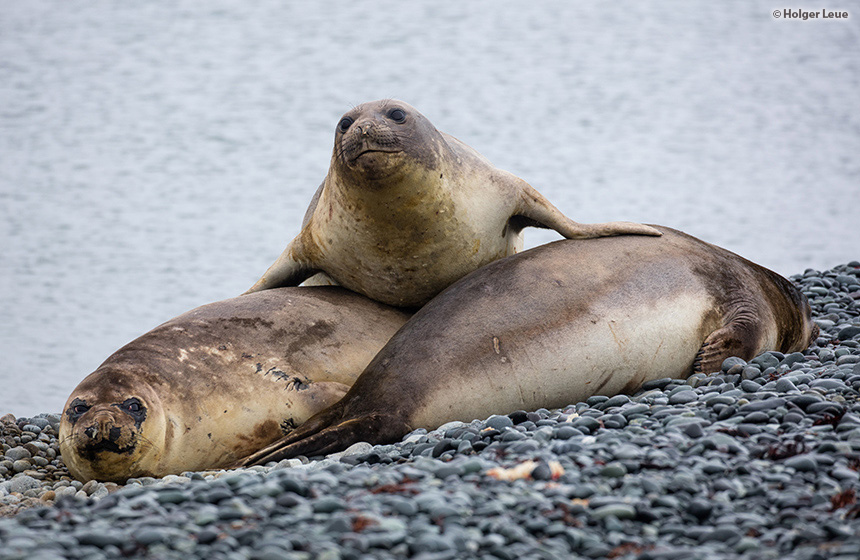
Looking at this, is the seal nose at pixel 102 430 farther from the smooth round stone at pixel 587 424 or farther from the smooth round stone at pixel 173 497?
the smooth round stone at pixel 587 424

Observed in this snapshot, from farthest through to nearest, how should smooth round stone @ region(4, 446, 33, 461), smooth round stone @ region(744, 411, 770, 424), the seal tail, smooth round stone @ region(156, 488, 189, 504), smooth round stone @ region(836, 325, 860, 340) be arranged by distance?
smooth round stone @ region(836, 325, 860, 340) → smooth round stone @ region(4, 446, 33, 461) → the seal tail → smooth round stone @ region(744, 411, 770, 424) → smooth round stone @ region(156, 488, 189, 504)

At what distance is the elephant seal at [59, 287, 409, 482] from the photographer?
158 inches

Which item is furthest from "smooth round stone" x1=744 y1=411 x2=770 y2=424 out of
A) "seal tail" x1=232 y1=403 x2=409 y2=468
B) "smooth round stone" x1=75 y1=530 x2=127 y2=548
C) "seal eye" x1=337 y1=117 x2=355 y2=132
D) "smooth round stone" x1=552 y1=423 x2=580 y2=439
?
"seal eye" x1=337 y1=117 x2=355 y2=132

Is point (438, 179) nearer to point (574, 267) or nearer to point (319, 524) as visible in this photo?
point (574, 267)

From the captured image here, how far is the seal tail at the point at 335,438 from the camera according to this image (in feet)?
12.9

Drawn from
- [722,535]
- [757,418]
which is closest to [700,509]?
[722,535]

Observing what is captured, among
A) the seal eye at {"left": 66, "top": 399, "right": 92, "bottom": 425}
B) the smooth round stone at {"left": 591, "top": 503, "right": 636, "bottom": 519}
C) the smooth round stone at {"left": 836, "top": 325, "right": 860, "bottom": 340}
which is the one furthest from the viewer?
the smooth round stone at {"left": 836, "top": 325, "right": 860, "bottom": 340}

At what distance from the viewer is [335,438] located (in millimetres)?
3943

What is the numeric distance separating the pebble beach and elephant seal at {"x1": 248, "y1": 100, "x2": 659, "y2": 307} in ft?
3.93

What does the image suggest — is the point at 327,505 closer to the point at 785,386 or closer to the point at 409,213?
the point at 785,386

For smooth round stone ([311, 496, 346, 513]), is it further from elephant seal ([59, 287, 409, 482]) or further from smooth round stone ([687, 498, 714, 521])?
elephant seal ([59, 287, 409, 482])

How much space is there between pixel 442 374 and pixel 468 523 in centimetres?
161

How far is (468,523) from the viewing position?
2.55m

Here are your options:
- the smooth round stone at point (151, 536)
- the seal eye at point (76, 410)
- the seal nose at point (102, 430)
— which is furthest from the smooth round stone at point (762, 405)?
the seal eye at point (76, 410)
